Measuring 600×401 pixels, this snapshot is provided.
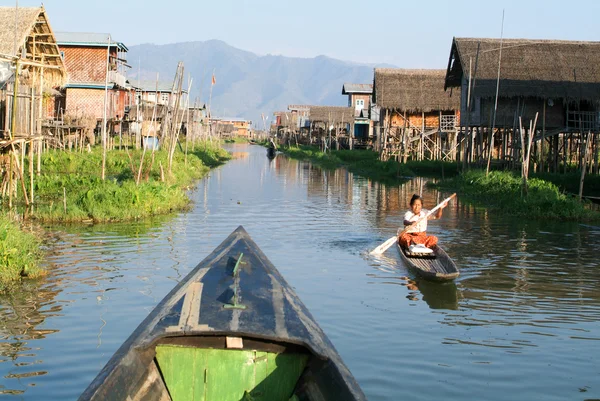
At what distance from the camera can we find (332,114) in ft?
183

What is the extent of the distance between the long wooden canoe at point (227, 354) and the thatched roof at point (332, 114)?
162 feet

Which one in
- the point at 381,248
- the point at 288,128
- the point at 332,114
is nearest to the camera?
the point at 381,248

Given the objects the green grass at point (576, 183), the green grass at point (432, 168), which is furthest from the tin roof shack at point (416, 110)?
the green grass at point (576, 183)

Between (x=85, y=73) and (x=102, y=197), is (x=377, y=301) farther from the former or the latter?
(x=85, y=73)

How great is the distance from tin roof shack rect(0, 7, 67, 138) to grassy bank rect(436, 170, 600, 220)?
1060 centimetres

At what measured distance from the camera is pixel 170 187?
1833 cm

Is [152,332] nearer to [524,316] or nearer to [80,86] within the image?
[524,316]

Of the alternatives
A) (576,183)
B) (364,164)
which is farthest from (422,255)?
(364,164)

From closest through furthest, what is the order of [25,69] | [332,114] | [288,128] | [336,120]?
[25,69] → [336,120] → [332,114] → [288,128]

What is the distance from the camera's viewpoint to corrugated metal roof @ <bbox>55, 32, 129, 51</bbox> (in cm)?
3697

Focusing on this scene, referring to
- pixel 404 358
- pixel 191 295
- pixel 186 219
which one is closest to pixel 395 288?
pixel 404 358

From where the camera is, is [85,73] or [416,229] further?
[85,73]

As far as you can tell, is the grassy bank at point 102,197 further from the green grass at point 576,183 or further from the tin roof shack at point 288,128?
the tin roof shack at point 288,128

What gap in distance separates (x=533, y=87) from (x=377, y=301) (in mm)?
17490
